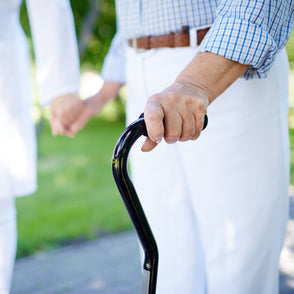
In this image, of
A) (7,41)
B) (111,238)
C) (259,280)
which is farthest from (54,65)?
(111,238)

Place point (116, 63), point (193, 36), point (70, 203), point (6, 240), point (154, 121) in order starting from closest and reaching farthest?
point (154, 121) < point (193, 36) < point (6, 240) < point (116, 63) < point (70, 203)

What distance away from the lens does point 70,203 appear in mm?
5453

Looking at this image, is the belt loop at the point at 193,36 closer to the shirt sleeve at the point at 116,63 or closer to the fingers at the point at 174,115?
the fingers at the point at 174,115

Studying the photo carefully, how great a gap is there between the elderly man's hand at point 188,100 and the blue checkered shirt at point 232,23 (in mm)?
35

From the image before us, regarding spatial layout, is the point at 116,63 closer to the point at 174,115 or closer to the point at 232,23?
the point at 232,23

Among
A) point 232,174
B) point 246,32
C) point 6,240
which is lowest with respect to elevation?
point 6,240

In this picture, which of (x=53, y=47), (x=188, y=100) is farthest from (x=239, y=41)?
(x=53, y=47)

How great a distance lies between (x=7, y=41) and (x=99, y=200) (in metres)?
3.72

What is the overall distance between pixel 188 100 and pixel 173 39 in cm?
49

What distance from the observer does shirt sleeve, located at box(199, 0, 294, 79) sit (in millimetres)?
1197

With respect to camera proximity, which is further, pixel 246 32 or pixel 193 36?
pixel 193 36

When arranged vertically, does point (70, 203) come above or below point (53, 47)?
below

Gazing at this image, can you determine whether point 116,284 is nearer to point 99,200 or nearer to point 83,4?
point 99,200

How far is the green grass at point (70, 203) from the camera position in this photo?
4.24 metres
